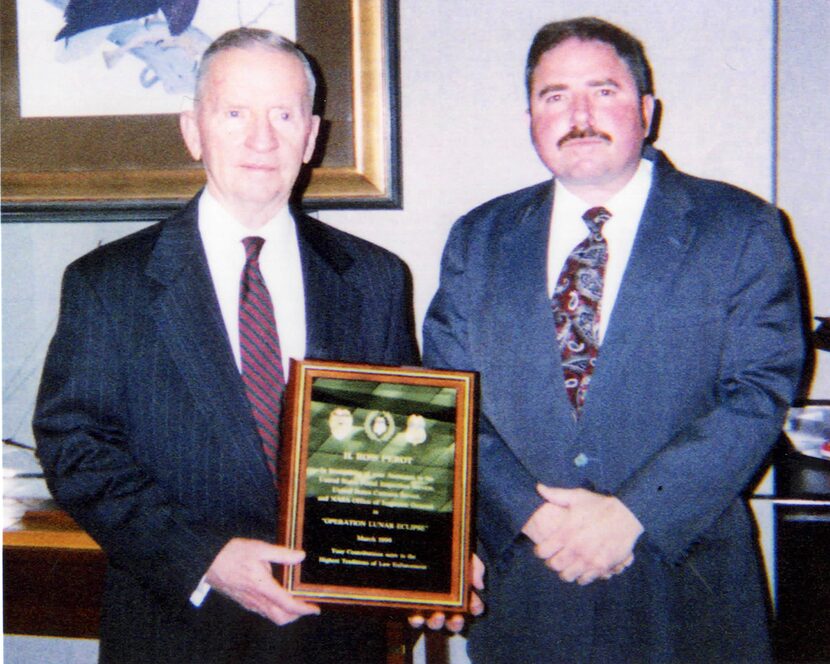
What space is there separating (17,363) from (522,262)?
143 cm

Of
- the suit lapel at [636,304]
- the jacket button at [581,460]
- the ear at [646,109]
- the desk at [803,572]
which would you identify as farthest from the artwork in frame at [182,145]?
the desk at [803,572]

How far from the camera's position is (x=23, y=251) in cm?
196

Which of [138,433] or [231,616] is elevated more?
[138,433]

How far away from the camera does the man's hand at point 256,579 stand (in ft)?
3.76

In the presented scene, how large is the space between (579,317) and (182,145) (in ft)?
3.59

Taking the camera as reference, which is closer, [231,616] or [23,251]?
[231,616]

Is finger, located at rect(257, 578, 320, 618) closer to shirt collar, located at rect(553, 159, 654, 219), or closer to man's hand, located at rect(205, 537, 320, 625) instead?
man's hand, located at rect(205, 537, 320, 625)

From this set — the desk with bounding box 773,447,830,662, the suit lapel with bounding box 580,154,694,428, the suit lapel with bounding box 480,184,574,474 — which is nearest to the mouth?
the suit lapel with bounding box 480,184,574,474

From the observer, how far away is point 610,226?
1.35 m

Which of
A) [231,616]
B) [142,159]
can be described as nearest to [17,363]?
[142,159]

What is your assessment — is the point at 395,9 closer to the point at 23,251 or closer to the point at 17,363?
the point at 23,251

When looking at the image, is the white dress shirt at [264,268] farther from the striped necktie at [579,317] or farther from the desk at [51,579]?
the desk at [51,579]

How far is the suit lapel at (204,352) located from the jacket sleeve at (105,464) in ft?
0.31

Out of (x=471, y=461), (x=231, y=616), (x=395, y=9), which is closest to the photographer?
(x=471, y=461)
